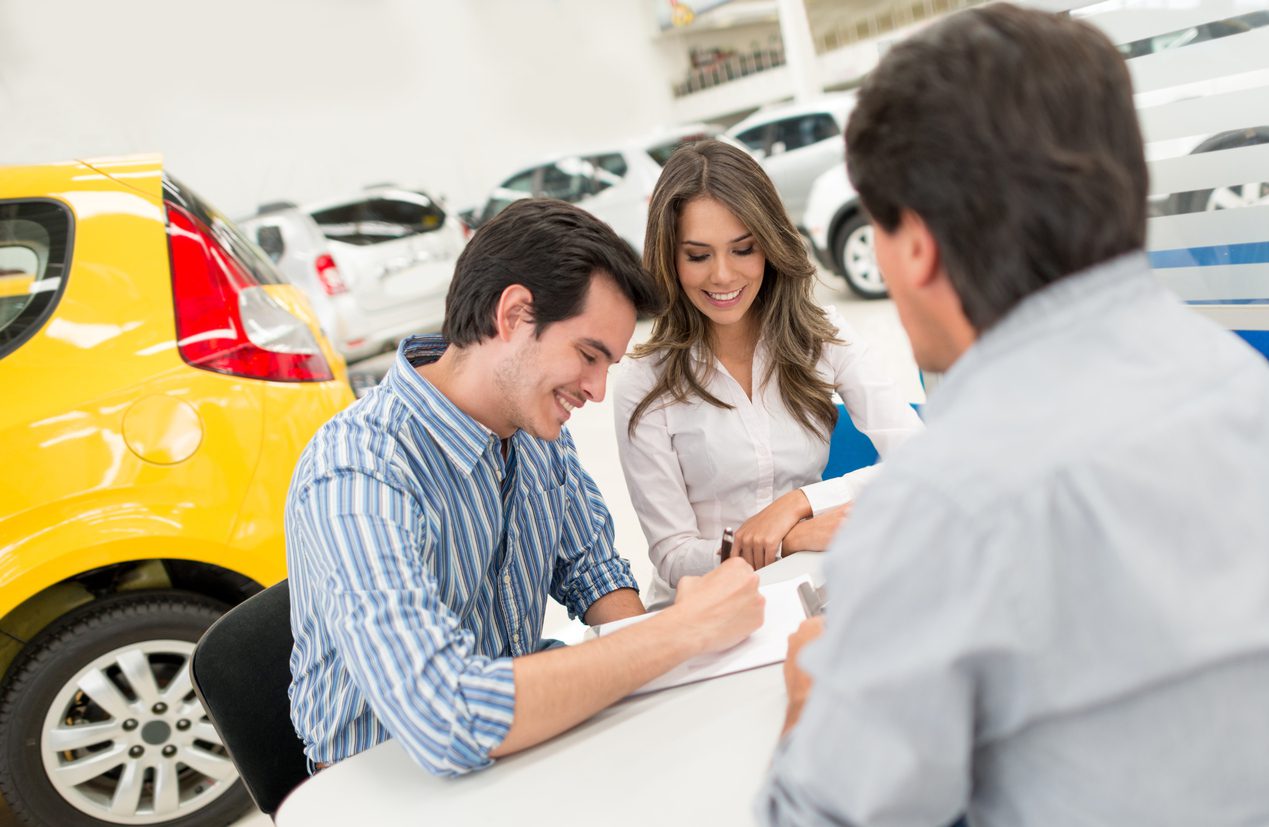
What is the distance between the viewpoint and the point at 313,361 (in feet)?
7.55

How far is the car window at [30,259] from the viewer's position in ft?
6.73

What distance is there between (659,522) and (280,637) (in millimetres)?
768

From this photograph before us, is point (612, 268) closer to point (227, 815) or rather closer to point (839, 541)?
point (839, 541)

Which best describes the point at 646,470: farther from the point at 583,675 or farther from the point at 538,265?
the point at 583,675

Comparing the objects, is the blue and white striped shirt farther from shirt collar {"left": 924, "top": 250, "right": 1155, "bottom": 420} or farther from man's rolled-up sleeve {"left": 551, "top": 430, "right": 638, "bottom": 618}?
shirt collar {"left": 924, "top": 250, "right": 1155, "bottom": 420}

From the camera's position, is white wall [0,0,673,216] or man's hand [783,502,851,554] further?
white wall [0,0,673,216]

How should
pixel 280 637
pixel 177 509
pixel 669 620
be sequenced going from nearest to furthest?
1. pixel 669 620
2. pixel 280 637
3. pixel 177 509

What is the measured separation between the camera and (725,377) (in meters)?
1.92

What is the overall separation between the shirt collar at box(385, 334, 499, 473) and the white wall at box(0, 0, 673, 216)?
9508mm

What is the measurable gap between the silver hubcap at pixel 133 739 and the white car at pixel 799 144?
226 inches

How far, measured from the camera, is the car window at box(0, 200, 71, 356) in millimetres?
2053

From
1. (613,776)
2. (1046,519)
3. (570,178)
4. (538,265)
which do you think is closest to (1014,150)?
(1046,519)

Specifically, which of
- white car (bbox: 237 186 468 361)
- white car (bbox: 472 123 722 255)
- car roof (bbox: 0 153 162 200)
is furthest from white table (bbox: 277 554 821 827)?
white car (bbox: 472 123 722 255)

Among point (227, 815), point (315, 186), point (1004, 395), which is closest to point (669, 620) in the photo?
point (1004, 395)
